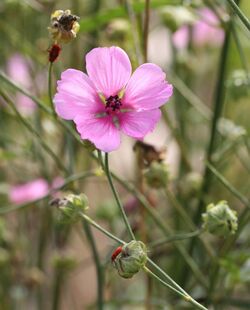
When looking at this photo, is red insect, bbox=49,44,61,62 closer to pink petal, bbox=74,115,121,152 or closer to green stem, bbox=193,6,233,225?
pink petal, bbox=74,115,121,152

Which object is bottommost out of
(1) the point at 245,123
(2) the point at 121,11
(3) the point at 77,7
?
(2) the point at 121,11

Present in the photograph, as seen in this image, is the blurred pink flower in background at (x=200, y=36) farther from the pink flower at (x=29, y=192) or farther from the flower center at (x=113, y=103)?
the flower center at (x=113, y=103)

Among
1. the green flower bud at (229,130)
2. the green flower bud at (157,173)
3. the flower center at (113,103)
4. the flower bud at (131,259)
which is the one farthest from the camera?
the green flower bud at (229,130)

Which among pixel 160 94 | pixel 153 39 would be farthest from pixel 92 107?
pixel 153 39

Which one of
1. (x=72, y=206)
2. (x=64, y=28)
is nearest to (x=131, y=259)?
(x=72, y=206)

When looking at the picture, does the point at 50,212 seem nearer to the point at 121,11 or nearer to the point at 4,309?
the point at 4,309

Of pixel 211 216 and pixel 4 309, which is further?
pixel 4 309

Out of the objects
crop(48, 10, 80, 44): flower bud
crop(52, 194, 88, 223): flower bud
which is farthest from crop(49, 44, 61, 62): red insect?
crop(52, 194, 88, 223): flower bud

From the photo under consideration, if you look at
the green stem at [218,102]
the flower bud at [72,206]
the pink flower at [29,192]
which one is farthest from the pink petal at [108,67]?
the pink flower at [29,192]
